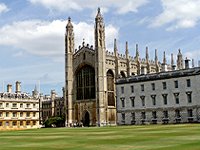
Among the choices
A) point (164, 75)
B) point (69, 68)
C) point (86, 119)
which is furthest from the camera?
point (69, 68)

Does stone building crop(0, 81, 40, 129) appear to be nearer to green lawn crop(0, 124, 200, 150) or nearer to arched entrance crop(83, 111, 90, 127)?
arched entrance crop(83, 111, 90, 127)

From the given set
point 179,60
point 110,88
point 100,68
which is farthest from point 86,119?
point 179,60

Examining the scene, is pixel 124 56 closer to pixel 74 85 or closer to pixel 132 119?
pixel 74 85

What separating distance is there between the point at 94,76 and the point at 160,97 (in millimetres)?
22493

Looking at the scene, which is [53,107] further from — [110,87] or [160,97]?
[160,97]

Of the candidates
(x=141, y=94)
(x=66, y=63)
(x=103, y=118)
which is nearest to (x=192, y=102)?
(x=141, y=94)

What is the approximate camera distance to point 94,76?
88.8 metres

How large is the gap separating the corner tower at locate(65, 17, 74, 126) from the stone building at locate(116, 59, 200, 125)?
17.6 meters

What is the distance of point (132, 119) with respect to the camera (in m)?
75.3

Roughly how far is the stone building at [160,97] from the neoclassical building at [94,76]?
836cm

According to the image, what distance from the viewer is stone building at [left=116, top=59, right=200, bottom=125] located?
6656 centimetres

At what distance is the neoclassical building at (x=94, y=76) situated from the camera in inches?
3378

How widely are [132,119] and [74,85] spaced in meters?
22.6

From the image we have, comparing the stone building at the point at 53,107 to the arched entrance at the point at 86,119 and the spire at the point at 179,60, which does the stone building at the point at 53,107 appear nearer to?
the arched entrance at the point at 86,119
